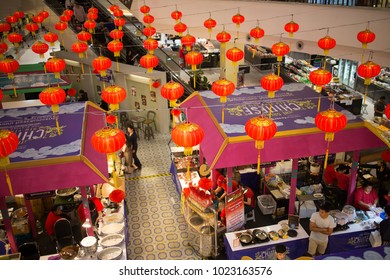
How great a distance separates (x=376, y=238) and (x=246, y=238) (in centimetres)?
292

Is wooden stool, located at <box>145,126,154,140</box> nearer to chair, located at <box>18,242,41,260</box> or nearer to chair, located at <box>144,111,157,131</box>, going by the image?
chair, located at <box>144,111,157,131</box>

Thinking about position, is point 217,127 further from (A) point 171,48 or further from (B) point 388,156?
(A) point 171,48

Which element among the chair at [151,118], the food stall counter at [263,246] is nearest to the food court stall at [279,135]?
the food stall counter at [263,246]

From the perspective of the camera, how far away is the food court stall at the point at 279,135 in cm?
898

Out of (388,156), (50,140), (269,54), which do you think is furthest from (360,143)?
(269,54)

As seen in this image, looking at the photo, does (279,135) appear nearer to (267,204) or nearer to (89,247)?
(267,204)

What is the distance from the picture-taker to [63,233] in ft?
30.4

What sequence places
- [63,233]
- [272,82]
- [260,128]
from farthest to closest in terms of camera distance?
[63,233]
[272,82]
[260,128]

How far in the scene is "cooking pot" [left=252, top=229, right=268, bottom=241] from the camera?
869 centimetres

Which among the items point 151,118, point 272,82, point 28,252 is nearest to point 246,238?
point 272,82

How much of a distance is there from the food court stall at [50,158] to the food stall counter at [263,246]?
3059 millimetres

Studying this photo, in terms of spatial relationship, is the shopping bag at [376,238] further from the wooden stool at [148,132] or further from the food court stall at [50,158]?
the wooden stool at [148,132]

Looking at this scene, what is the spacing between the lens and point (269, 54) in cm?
2300
